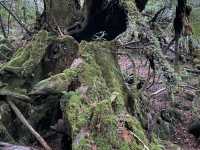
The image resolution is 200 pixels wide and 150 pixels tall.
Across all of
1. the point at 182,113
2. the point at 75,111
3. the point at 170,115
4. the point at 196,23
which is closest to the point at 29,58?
the point at 75,111

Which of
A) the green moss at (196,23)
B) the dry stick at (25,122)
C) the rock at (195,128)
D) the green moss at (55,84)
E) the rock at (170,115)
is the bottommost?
the rock at (195,128)

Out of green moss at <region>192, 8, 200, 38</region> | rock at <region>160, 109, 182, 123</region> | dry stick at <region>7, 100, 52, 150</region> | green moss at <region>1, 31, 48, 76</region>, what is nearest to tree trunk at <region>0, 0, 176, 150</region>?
green moss at <region>1, 31, 48, 76</region>

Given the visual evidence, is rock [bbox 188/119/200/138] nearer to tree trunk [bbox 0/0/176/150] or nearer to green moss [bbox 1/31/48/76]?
tree trunk [bbox 0/0/176/150]

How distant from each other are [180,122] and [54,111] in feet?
14.3

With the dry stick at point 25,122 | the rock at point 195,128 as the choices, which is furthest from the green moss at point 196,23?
the dry stick at point 25,122

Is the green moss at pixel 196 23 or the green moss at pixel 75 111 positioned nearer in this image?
the green moss at pixel 75 111

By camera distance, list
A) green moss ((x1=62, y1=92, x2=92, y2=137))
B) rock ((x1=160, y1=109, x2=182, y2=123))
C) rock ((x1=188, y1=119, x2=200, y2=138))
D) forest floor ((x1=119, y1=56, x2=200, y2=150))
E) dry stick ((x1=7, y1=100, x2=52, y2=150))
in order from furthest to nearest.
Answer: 1. rock ((x1=160, y1=109, x2=182, y2=123))
2. rock ((x1=188, y1=119, x2=200, y2=138))
3. forest floor ((x1=119, y1=56, x2=200, y2=150))
4. dry stick ((x1=7, y1=100, x2=52, y2=150))
5. green moss ((x1=62, y1=92, x2=92, y2=137))

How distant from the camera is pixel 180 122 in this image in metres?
10.6

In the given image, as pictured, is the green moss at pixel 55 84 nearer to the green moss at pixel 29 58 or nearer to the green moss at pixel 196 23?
the green moss at pixel 29 58

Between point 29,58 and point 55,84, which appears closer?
point 55,84

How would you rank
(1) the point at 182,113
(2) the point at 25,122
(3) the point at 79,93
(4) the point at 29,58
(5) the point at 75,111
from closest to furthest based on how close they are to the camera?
(5) the point at 75,111 < (3) the point at 79,93 < (2) the point at 25,122 < (4) the point at 29,58 < (1) the point at 182,113

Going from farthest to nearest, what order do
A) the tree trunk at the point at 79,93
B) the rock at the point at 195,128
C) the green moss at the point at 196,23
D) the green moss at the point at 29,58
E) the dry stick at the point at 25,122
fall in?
the green moss at the point at 196,23, the rock at the point at 195,128, the green moss at the point at 29,58, the dry stick at the point at 25,122, the tree trunk at the point at 79,93

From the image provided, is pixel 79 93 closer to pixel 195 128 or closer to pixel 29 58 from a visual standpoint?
pixel 29 58

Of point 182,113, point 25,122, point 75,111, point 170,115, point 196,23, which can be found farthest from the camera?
point 196,23
